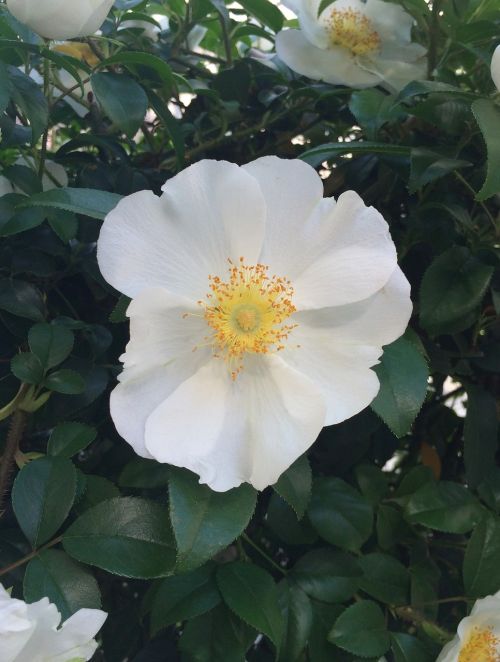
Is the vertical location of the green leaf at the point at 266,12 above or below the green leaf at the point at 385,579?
above

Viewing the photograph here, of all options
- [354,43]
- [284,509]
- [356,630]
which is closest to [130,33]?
[354,43]

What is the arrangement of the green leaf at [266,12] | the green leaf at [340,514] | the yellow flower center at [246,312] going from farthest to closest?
1. the green leaf at [266,12]
2. the green leaf at [340,514]
3. the yellow flower center at [246,312]

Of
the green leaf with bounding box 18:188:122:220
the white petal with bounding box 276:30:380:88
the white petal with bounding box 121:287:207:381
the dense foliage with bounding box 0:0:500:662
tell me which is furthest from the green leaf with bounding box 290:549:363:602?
the white petal with bounding box 276:30:380:88

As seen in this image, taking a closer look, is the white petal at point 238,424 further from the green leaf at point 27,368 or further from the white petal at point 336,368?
the green leaf at point 27,368

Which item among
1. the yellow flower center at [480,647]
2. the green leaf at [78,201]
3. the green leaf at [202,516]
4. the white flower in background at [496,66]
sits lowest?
the yellow flower center at [480,647]

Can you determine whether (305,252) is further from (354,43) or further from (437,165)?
(354,43)

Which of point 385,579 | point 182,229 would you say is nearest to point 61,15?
point 182,229

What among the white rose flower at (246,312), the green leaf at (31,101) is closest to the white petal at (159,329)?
the white rose flower at (246,312)

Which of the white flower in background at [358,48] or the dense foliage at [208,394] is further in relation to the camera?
the white flower in background at [358,48]

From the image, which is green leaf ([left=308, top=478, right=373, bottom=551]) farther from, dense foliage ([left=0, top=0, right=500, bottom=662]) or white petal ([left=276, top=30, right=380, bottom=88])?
white petal ([left=276, top=30, right=380, bottom=88])
